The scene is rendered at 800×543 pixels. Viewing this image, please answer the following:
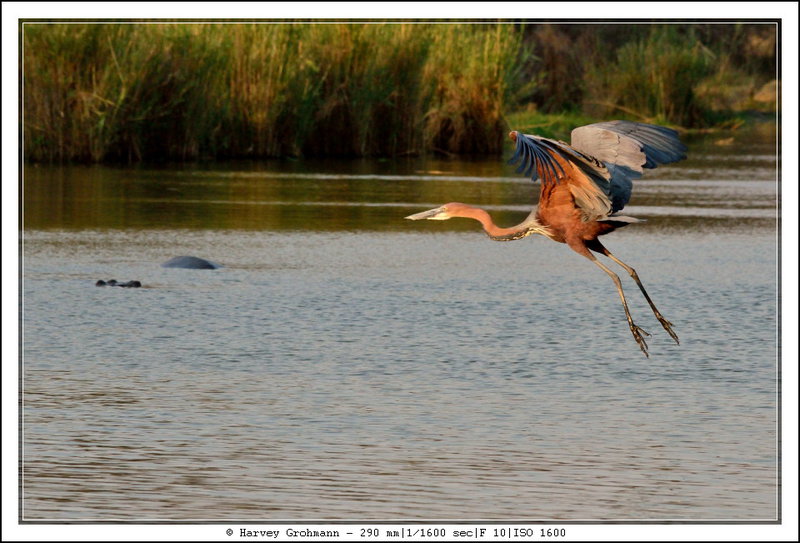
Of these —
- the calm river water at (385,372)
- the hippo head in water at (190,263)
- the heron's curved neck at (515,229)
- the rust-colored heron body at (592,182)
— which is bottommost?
the calm river water at (385,372)

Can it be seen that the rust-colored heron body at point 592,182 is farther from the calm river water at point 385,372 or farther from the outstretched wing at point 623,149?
the calm river water at point 385,372

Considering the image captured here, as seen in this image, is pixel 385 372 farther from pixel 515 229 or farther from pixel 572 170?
pixel 572 170

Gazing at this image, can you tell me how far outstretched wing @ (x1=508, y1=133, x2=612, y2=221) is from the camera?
6426mm

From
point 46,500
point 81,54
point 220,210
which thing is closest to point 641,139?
point 46,500

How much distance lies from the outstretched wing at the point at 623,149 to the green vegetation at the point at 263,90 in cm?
1277

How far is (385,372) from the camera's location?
7957mm

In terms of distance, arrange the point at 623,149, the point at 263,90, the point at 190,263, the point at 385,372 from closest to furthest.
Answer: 1. the point at 623,149
2. the point at 385,372
3. the point at 190,263
4. the point at 263,90

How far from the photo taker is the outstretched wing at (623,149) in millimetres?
6801

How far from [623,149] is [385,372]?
1.94 meters

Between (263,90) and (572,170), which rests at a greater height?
(263,90)

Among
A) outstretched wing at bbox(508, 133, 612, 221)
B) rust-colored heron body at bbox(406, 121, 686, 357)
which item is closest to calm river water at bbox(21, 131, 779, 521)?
rust-colored heron body at bbox(406, 121, 686, 357)

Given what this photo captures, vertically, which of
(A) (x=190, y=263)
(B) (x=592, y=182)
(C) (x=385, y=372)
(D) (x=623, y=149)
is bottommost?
(C) (x=385, y=372)

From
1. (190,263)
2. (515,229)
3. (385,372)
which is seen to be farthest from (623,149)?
(190,263)

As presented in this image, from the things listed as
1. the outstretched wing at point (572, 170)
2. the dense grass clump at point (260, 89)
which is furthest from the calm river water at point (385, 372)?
the dense grass clump at point (260, 89)
